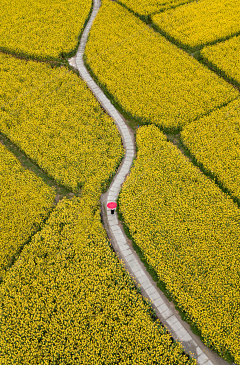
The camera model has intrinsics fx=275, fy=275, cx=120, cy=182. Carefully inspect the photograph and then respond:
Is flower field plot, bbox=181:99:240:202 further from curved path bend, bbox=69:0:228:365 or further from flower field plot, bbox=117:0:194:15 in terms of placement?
flower field plot, bbox=117:0:194:15

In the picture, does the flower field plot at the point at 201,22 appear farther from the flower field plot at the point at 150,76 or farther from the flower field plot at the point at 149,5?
the flower field plot at the point at 150,76

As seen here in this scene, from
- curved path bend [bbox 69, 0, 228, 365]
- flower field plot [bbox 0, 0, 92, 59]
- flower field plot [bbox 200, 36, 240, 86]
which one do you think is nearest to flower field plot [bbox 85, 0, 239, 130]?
flower field plot [bbox 200, 36, 240, 86]

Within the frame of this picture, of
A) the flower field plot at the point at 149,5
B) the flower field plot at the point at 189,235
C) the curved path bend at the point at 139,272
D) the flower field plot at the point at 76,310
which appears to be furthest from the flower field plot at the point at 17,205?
the flower field plot at the point at 149,5

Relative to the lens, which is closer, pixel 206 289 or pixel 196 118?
pixel 206 289


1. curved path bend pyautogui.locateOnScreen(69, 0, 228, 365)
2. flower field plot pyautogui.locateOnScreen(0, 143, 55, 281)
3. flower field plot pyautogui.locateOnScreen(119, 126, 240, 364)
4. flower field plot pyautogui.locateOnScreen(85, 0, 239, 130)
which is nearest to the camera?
curved path bend pyautogui.locateOnScreen(69, 0, 228, 365)

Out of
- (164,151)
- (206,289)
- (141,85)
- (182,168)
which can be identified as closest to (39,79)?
(141,85)

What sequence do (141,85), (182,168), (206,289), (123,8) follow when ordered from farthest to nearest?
(123,8)
(141,85)
(182,168)
(206,289)

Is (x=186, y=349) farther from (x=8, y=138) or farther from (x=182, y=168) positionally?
(x=8, y=138)
